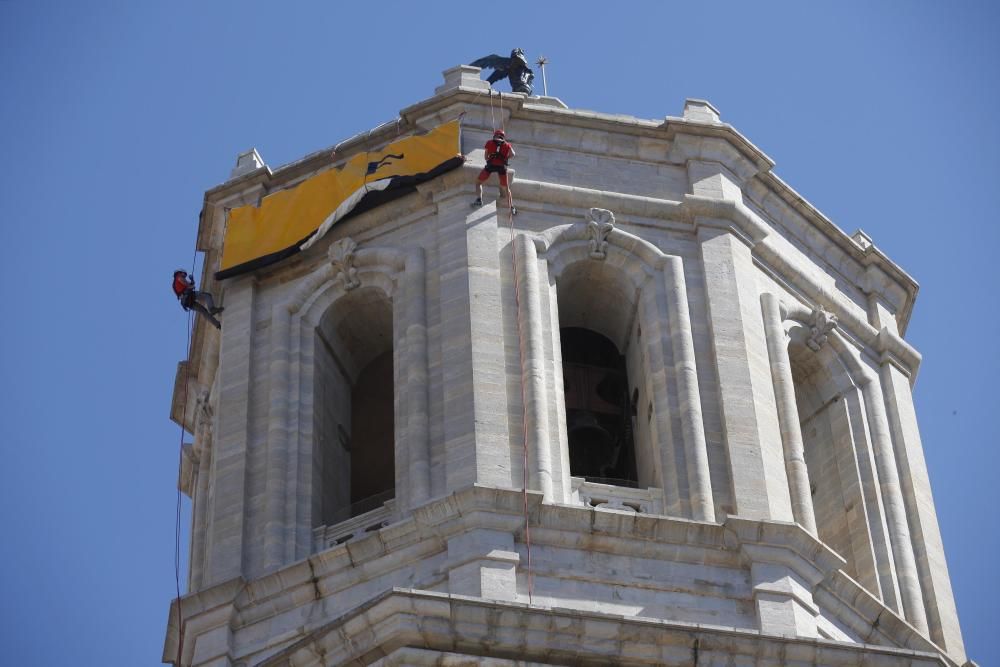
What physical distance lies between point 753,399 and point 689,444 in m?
1.47

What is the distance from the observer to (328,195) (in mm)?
55406

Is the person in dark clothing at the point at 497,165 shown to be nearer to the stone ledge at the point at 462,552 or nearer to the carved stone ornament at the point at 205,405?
the carved stone ornament at the point at 205,405

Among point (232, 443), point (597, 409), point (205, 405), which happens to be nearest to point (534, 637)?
point (232, 443)

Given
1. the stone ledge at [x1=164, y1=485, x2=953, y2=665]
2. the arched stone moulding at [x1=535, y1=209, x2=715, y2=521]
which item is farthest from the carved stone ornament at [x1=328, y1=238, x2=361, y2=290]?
the stone ledge at [x1=164, y1=485, x2=953, y2=665]

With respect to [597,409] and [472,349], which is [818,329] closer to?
[597,409]

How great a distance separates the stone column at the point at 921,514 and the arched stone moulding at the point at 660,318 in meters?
4.51

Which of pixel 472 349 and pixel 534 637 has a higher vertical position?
pixel 472 349

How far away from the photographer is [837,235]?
187 ft

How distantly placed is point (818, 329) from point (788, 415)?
3.49m

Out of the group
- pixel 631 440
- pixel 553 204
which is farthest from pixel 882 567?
pixel 553 204

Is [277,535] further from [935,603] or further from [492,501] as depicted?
[935,603]

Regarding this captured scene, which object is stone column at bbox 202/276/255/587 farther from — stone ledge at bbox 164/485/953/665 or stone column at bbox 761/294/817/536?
stone column at bbox 761/294/817/536

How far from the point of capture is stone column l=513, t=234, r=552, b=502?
49.6 m

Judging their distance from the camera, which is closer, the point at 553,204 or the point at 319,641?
the point at 319,641
